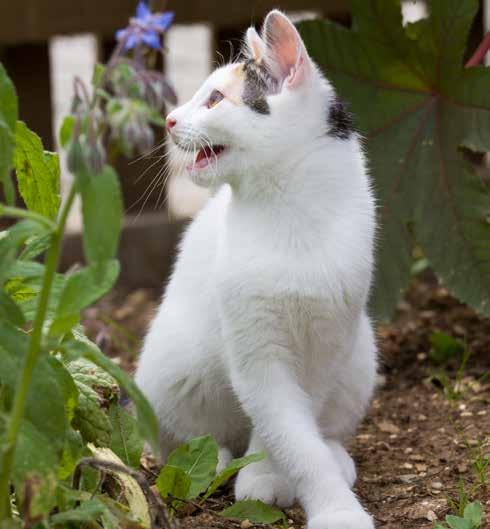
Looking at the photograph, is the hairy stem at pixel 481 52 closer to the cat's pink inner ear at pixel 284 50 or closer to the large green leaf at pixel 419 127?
the large green leaf at pixel 419 127

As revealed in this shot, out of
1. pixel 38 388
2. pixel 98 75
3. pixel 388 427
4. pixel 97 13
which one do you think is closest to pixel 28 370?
pixel 38 388

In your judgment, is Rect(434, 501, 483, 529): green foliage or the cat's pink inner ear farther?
Answer: the cat's pink inner ear

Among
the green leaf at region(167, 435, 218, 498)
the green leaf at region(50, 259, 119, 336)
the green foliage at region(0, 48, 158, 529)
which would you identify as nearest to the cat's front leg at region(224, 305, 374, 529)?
the green leaf at region(167, 435, 218, 498)

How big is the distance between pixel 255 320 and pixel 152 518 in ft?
1.70

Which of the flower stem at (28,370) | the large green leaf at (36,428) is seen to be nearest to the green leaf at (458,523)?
the large green leaf at (36,428)

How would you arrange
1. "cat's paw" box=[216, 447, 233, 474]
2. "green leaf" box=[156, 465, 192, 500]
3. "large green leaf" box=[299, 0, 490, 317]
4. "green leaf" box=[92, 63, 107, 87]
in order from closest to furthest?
"green leaf" box=[92, 63, 107, 87]
"green leaf" box=[156, 465, 192, 500]
"cat's paw" box=[216, 447, 233, 474]
"large green leaf" box=[299, 0, 490, 317]

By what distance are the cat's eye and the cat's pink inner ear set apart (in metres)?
0.12

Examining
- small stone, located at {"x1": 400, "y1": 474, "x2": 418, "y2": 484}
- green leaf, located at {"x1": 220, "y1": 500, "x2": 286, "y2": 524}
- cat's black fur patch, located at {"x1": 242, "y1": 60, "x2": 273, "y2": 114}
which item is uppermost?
cat's black fur patch, located at {"x1": 242, "y1": 60, "x2": 273, "y2": 114}

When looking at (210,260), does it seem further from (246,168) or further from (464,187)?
(464,187)

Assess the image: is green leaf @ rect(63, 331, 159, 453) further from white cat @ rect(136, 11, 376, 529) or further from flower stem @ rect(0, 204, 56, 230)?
white cat @ rect(136, 11, 376, 529)

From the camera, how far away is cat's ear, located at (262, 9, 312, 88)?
2.04 m

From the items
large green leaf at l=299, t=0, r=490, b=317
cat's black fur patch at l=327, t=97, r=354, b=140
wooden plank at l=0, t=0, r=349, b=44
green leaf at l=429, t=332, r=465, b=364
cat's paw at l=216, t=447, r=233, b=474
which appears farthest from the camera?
wooden plank at l=0, t=0, r=349, b=44

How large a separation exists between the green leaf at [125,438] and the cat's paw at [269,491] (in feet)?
0.88

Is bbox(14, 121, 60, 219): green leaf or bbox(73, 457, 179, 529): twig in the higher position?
bbox(14, 121, 60, 219): green leaf
